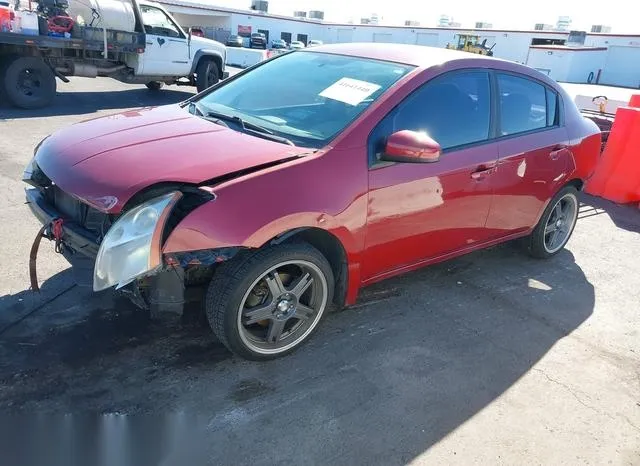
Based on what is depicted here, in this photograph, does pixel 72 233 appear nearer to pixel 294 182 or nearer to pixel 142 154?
pixel 142 154

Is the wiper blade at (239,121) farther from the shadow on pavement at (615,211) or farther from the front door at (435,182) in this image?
the shadow on pavement at (615,211)

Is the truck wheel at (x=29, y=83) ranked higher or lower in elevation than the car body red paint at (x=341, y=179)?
lower

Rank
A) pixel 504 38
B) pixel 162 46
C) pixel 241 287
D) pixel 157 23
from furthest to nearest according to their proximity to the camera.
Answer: pixel 504 38 → pixel 157 23 → pixel 162 46 → pixel 241 287

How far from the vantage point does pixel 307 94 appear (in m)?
3.62

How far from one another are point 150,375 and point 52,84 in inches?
355

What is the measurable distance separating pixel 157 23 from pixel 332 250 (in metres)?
10.8

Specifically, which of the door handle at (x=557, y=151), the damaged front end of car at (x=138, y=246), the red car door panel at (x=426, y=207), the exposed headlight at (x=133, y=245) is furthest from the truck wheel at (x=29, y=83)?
the door handle at (x=557, y=151)

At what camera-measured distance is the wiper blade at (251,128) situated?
10.4ft

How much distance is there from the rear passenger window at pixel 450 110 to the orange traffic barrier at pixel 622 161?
4.17 meters

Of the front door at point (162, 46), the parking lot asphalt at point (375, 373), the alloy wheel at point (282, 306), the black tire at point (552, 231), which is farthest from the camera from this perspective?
the front door at point (162, 46)

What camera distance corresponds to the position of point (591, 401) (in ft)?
10.2

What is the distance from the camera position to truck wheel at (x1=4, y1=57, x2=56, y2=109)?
959cm

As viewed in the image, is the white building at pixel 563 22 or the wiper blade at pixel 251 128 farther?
the white building at pixel 563 22

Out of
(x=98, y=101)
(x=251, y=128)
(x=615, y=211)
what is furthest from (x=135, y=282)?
(x=98, y=101)
